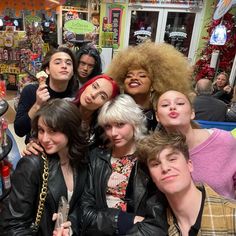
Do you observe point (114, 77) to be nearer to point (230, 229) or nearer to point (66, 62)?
point (66, 62)

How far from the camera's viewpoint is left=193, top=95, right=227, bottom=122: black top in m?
3.12

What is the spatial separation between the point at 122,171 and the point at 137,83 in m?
0.67

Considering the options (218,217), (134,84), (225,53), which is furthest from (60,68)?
(225,53)

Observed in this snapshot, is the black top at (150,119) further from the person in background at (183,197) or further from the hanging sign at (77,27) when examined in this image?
the hanging sign at (77,27)

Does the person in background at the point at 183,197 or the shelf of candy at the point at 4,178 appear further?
the shelf of candy at the point at 4,178

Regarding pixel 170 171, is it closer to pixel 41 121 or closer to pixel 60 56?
pixel 41 121

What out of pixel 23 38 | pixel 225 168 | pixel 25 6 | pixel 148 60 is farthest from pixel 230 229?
pixel 23 38

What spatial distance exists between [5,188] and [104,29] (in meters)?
6.59

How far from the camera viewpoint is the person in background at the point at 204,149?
55.1 inches

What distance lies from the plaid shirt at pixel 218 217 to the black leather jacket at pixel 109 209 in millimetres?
146

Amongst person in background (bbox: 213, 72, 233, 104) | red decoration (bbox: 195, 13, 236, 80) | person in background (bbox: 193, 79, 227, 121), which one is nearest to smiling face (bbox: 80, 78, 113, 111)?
person in background (bbox: 193, 79, 227, 121)

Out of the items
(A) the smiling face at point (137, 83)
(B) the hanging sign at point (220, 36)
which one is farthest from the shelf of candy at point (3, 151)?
(B) the hanging sign at point (220, 36)

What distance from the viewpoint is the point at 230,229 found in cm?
112

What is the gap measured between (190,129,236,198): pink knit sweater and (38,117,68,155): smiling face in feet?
2.50
